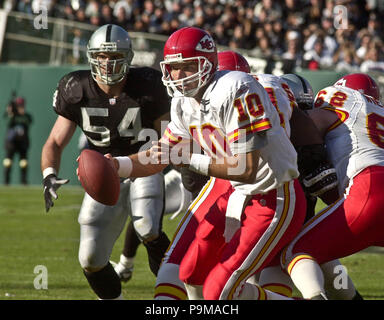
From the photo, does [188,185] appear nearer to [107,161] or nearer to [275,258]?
[275,258]

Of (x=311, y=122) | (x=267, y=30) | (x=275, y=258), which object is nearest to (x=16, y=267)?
(x=275, y=258)

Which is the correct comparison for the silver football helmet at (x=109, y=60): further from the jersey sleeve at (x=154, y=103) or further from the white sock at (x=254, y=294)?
the white sock at (x=254, y=294)

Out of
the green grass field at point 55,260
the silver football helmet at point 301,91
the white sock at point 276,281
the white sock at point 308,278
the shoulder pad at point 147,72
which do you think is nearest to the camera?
the white sock at point 308,278

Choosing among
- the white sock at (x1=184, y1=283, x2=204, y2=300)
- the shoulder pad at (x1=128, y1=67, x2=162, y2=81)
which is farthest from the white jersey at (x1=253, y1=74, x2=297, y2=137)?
the shoulder pad at (x1=128, y1=67, x2=162, y2=81)

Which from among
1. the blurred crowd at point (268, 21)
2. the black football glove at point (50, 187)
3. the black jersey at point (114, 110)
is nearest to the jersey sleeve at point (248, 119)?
the black football glove at point (50, 187)

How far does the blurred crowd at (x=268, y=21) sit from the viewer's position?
13359mm

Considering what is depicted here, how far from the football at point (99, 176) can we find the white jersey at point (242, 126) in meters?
0.51

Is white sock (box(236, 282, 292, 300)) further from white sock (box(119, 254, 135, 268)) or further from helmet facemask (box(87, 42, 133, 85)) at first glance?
white sock (box(119, 254, 135, 268))

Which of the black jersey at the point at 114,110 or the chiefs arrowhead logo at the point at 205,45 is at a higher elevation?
the chiefs arrowhead logo at the point at 205,45

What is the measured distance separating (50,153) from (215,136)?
1508 mm

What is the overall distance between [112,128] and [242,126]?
5.46ft

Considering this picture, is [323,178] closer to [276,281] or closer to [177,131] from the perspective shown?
[276,281]
